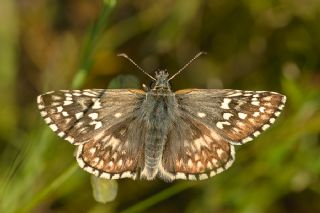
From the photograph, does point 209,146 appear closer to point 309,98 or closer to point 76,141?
point 76,141

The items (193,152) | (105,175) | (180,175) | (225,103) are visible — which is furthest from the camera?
(225,103)

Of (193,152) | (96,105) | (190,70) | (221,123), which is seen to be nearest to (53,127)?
(96,105)

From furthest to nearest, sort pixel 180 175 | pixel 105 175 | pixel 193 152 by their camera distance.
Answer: pixel 193 152, pixel 180 175, pixel 105 175

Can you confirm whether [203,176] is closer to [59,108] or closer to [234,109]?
[234,109]

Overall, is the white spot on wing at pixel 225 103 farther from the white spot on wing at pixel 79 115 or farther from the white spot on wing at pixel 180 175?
the white spot on wing at pixel 79 115

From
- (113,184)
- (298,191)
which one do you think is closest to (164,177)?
(113,184)

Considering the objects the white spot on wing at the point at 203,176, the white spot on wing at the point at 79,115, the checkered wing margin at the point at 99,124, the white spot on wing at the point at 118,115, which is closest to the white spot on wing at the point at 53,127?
the checkered wing margin at the point at 99,124

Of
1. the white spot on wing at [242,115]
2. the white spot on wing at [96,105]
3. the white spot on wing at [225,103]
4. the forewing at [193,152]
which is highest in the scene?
the white spot on wing at [96,105]
